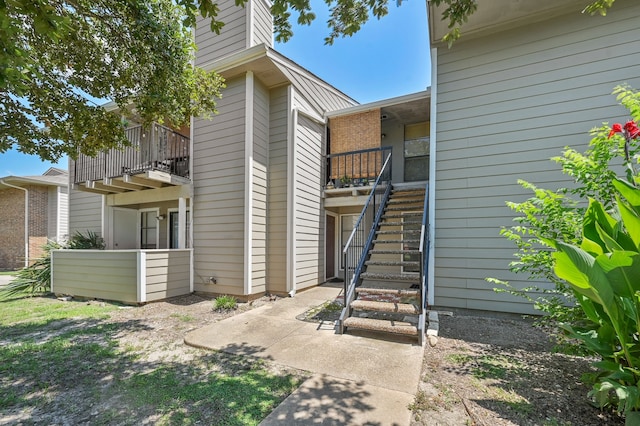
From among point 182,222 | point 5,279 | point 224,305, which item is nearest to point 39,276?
point 5,279

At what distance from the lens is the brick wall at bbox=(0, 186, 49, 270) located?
442 inches

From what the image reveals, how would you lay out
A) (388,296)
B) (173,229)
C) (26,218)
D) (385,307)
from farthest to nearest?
1. (26,218)
2. (173,229)
3. (388,296)
4. (385,307)

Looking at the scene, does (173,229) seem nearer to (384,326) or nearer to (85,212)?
(85,212)

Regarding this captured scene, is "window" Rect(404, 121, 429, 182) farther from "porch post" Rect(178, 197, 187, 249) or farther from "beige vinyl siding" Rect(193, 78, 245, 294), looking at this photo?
"porch post" Rect(178, 197, 187, 249)

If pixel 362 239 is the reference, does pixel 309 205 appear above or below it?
above

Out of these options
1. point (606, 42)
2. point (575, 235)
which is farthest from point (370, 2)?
point (606, 42)

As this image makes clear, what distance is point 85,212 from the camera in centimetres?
926

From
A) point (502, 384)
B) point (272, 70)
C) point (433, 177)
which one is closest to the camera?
point (502, 384)

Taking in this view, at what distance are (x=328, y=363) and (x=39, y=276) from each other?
8.88 m

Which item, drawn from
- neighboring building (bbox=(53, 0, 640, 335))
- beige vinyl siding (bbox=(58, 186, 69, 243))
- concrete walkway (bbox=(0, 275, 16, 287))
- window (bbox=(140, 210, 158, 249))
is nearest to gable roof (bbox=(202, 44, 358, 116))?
neighboring building (bbox=(53, 0, 640, 335))

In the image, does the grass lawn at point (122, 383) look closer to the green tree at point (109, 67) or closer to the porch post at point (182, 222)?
the porch post at point (182, 222)

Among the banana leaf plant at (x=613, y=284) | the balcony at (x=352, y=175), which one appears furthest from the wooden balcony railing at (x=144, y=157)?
the banana leaf plant at (x=613, y=284)

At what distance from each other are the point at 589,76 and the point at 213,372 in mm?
6809

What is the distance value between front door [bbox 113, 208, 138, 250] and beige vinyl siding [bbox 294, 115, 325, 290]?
234 inches
